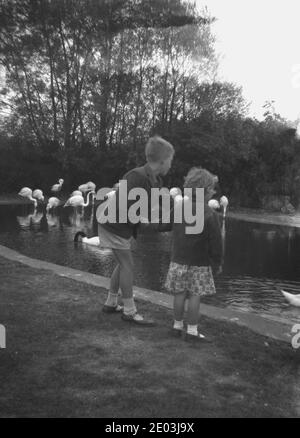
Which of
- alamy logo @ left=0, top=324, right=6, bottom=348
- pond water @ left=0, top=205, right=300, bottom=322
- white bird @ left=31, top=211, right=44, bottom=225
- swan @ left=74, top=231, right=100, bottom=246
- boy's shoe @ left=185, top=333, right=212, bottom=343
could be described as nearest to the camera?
alamy logo @ left=0, top=324, right=6, bottom=348

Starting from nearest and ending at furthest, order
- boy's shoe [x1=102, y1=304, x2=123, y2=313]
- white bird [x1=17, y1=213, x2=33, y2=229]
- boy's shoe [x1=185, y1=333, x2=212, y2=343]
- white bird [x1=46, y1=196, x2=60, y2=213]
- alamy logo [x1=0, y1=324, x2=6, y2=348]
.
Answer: alamy logo [x1=0, y1=324, x2=6, y2=348]
boy's shoe [x1=185, y1=333, x2=212, y2=343]
boy's shoe [x1=102, y1=304, x2=123, y2=313]
white bird [x1=17, y1=213, x2=33, y2=229]
white bird [x1=46, y1=196, x2=60, y2=213]

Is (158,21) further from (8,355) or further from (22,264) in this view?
(8,355)

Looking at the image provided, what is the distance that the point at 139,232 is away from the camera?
754 centimetres

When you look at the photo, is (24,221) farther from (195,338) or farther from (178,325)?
(195,338)

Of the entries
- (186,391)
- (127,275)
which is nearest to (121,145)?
(127,275)

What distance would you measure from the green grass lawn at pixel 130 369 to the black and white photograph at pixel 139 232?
13mm

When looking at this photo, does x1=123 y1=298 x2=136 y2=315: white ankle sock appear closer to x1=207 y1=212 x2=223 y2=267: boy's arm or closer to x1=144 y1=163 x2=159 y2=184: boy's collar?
x1=207 y1=212 x2=223 y2=267: boy's arm

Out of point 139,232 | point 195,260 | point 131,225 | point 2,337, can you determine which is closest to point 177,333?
point 195,260

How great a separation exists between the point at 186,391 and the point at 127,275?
1.32 metres

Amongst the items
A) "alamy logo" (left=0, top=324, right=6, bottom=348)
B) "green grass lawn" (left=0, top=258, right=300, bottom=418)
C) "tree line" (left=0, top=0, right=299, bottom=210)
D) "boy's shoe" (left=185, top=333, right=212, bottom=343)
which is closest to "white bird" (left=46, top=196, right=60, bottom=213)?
"tree line" (left=0, top=0, right=299, bottom=210)
